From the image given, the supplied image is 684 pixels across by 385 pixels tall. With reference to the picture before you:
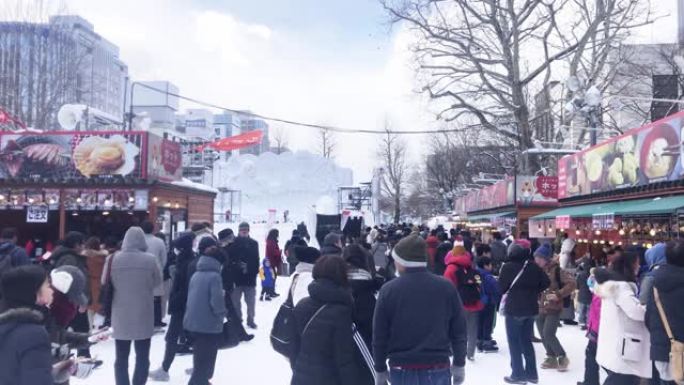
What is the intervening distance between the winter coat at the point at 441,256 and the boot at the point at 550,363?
2.74 m

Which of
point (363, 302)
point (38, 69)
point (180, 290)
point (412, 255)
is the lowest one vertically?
point (180, 290)

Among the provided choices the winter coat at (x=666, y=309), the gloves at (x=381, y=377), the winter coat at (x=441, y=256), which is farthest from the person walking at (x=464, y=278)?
the gloves at (x=381, y=377)

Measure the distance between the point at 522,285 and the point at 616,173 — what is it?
25.0 feet

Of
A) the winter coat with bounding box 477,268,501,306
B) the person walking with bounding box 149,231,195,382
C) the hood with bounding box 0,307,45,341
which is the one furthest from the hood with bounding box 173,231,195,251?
the winter coat with bounding box 477,268,501,306

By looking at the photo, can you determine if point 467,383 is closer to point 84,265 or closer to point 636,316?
point 636,316

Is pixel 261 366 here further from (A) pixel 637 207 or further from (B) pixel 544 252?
(A) pixel 637 207

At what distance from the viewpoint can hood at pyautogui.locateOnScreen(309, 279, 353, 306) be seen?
376cm

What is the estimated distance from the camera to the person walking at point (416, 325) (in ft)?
12.3

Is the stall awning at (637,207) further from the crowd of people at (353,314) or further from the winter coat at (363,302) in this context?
the winter coat at (363,302)

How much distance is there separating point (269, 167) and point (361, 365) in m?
54.9

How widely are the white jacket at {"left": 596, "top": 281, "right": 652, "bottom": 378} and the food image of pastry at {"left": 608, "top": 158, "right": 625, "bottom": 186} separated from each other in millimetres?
8310

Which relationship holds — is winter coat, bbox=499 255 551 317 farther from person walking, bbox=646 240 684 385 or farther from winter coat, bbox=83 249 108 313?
winter coat, bbox=83 249 108 313

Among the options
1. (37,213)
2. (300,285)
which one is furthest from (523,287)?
(37,213)

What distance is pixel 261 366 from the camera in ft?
24.3
